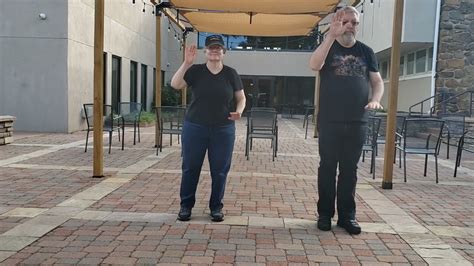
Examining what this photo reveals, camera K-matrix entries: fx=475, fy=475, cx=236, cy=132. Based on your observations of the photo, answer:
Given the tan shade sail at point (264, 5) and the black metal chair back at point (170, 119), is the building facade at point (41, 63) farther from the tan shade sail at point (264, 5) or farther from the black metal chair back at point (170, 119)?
the tan shade sail at point (264, 5)

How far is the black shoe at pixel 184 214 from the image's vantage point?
433 cm

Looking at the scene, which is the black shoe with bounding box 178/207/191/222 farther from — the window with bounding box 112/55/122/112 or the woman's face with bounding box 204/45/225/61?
the window with bounding box 112/55/122/112

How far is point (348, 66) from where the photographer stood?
412cm

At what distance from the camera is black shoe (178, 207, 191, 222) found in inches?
170

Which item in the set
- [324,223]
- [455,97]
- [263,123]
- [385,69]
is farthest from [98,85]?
[385,69]

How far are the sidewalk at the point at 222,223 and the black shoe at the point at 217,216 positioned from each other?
0.26 ft

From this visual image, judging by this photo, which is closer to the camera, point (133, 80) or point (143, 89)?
point (133, 80)

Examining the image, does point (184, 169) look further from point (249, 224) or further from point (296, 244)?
point (296, 244)

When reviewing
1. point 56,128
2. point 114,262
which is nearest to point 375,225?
point 114,262

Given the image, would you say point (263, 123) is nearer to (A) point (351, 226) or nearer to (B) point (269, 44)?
(A) point (351, 226)

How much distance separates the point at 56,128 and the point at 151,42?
9.20 meters

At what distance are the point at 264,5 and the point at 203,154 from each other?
15.6 feet

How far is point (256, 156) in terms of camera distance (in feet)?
29.2

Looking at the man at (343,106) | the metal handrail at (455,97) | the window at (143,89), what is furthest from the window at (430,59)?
the man at (343,106)
